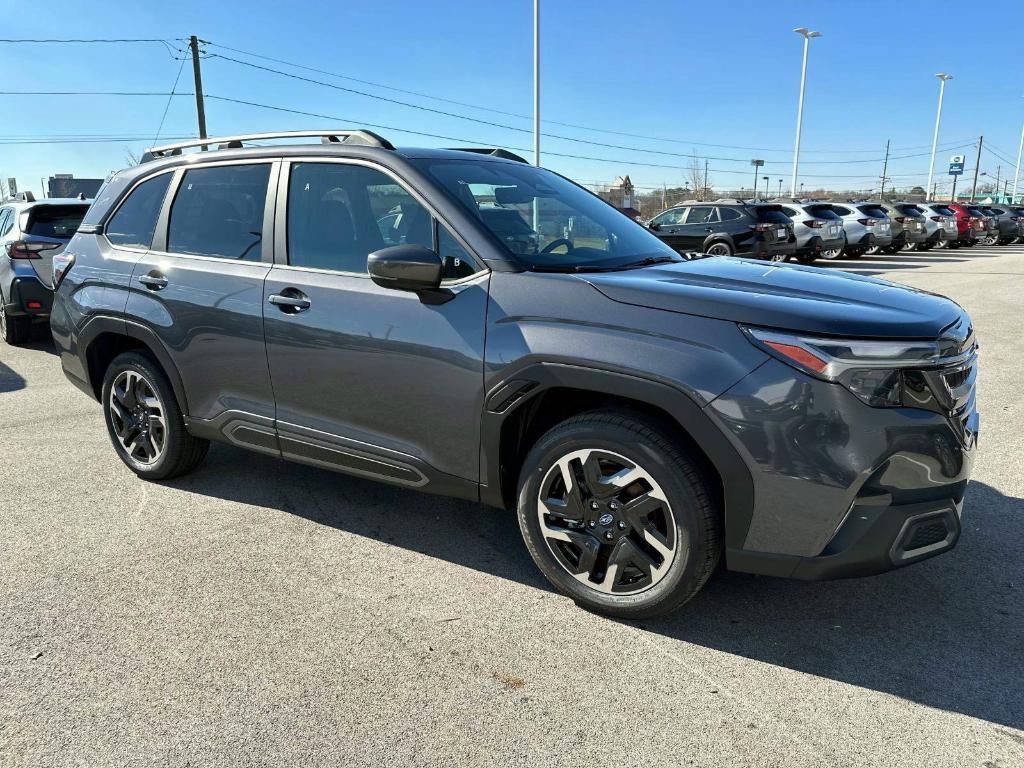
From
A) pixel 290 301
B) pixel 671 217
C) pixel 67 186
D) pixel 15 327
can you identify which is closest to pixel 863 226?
pixel 671 217

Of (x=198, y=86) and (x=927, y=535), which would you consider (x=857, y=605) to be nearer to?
(x=927, y=535)

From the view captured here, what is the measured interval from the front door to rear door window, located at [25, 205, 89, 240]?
6176mm

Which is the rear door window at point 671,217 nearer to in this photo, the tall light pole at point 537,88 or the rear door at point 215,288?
the tall light pole at point 537,88

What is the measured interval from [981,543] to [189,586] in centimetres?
360

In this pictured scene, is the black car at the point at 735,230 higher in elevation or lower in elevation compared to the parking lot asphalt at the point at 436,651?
higher

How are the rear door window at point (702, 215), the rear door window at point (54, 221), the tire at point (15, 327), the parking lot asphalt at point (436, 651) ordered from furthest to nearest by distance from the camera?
the rear door window at point (702, 215) < the tire at point (15, 327) < the rear door window at point (54, 221) < the parking lot asphalt at point (436, 651)

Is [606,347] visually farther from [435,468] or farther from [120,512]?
[120,512]

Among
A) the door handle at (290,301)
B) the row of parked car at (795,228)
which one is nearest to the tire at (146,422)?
the door handle at (290,301)

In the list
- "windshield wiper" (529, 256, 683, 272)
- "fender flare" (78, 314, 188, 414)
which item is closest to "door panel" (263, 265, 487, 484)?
"windshield wiper" (529, 256, 683, 272)

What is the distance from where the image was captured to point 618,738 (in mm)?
2377

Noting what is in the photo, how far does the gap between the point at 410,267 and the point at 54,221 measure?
7498 mm

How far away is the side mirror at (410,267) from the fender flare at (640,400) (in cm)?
49

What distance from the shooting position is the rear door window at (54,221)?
8547mm

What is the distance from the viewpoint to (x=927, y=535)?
2635 mm
